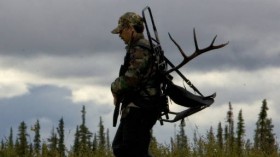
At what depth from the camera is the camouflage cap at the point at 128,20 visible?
10.2 meters

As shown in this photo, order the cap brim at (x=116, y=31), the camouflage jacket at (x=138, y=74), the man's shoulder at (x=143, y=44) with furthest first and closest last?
the cap brim at (x=116, y=31) → the man's shoulder at (x=143, y=44) → the camouflage jacket at (x=138, y=74)

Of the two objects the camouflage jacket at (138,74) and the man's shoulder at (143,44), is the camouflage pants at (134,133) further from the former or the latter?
the man's shoulder at (143,44)

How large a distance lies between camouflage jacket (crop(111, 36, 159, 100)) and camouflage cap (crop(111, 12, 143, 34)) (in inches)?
8.9

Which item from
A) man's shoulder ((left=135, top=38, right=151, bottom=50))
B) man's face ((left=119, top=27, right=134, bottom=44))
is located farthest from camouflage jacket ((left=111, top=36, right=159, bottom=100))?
man's face ((left=119, top=27, right=134, bottom=44))

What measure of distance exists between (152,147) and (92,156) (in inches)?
44.2

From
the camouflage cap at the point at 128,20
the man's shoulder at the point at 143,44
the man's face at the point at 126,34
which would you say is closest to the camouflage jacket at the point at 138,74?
the man's shoulder at the point at 143,44

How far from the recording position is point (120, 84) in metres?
10.1

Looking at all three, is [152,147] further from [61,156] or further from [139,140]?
[139,140]

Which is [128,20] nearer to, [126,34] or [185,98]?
[126,34]

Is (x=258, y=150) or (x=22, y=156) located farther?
(x=22, y=156)

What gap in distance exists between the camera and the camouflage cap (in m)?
10.2

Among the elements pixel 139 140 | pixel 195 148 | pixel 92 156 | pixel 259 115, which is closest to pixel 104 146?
pixel 92 156

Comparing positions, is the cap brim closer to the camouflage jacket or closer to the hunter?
the hunter

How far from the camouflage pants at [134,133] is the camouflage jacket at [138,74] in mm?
257
